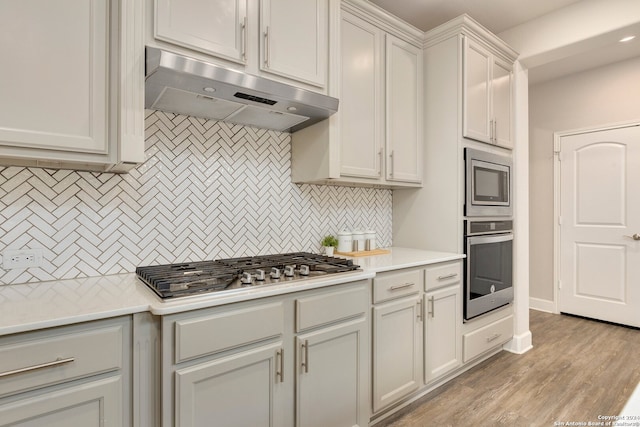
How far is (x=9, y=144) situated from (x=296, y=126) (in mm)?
1447

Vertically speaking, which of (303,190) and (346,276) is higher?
(303,190)

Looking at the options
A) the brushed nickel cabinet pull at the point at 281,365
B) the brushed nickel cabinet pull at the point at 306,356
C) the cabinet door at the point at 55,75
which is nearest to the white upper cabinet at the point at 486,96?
the brushed nickel cabinet pull at the point at 306,356

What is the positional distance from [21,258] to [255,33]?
1.48 meters

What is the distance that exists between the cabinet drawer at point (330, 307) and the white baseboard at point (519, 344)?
201 cm

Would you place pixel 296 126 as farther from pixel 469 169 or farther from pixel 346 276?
pixel 469 169

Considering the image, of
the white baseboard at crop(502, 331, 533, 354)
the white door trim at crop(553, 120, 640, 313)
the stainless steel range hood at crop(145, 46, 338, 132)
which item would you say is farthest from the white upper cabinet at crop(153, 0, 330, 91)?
the white door trim at crop(553, 120, 640, 313)

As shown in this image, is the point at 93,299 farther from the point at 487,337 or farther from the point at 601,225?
the point at 601,225

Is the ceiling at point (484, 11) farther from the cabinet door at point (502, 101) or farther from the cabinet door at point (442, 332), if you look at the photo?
the cabinet door at point (442, 332)

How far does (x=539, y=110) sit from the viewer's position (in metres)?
4.29

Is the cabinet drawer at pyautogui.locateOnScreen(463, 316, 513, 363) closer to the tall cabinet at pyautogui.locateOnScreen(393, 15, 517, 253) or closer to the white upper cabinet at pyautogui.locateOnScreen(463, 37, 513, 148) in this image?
the tall cabinet at pyautogui.locateOnScreen(393, 15, 517, 253)

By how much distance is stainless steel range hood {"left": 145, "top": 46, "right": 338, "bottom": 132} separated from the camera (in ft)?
4.76

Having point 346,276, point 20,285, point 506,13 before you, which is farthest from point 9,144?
point 506,13

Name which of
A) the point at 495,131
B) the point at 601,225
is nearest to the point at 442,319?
the point at 495,131

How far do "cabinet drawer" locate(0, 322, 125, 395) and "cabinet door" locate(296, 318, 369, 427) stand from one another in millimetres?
754
